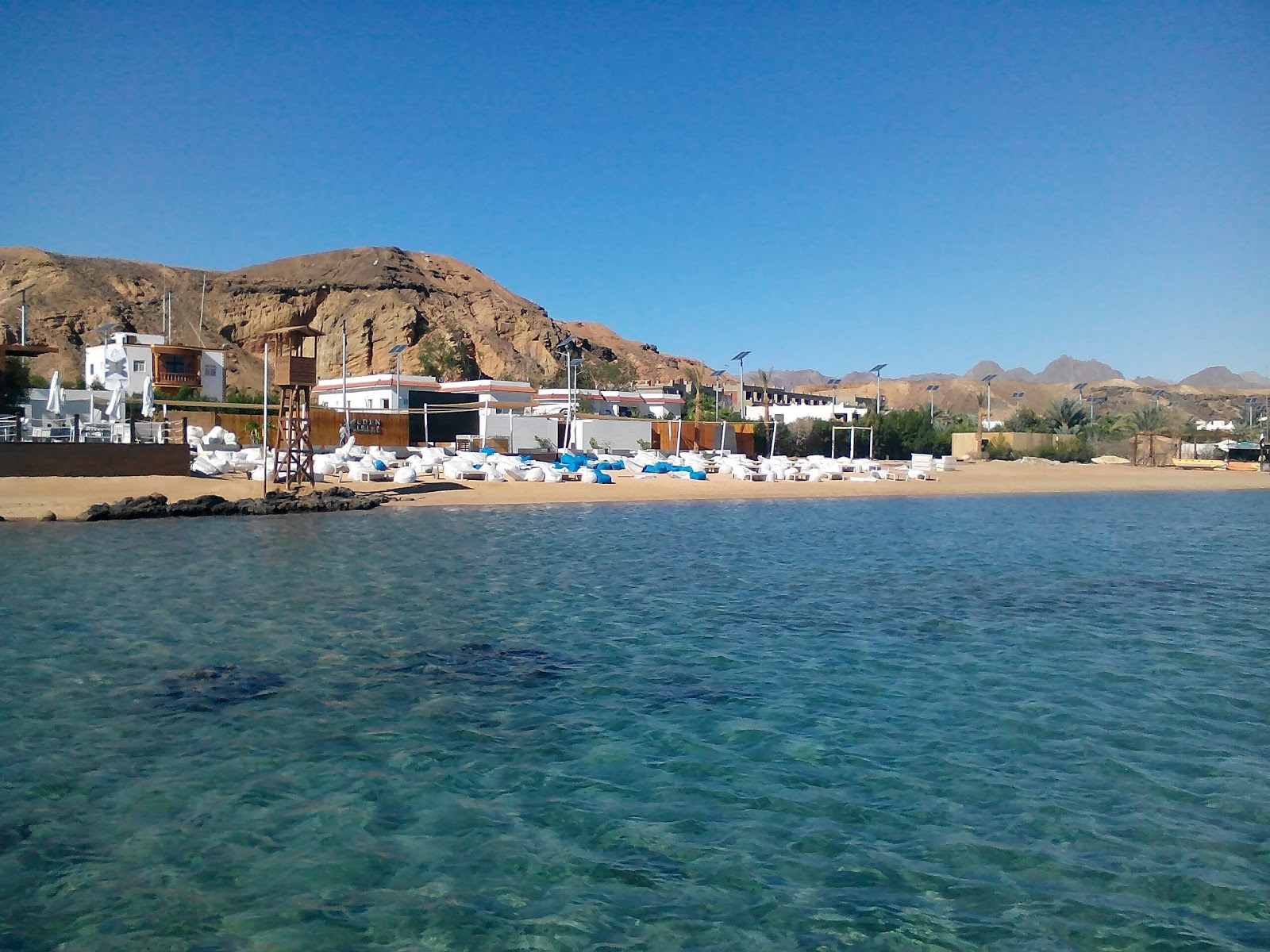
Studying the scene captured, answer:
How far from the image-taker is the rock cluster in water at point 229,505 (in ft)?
82.3

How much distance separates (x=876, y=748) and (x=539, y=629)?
18.2 ft

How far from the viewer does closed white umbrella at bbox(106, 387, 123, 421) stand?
32.5 m

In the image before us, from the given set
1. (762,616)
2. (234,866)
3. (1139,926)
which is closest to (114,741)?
(234,866)

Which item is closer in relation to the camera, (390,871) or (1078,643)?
(390,871)

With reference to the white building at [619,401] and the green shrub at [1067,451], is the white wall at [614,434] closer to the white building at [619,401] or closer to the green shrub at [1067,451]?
the white building at [619,401]

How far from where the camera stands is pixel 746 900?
18.1ft

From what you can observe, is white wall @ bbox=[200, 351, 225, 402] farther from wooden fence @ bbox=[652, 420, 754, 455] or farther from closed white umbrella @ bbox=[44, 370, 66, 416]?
wooden fence @ bbox=[652, 420, 754, 455]

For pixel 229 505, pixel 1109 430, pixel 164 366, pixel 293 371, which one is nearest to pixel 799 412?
pixel 1109 430

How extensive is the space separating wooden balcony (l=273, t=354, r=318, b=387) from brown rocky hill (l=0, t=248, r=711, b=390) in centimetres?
5806

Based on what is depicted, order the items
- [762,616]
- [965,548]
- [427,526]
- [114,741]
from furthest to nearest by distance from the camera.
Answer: [427,526] < [965,548] < [762,616] < [114,741]

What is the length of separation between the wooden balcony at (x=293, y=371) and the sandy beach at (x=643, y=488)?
13.7ft

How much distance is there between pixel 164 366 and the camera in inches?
2329

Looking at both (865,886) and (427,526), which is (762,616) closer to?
(865,886)

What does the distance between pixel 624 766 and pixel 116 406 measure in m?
30.7
